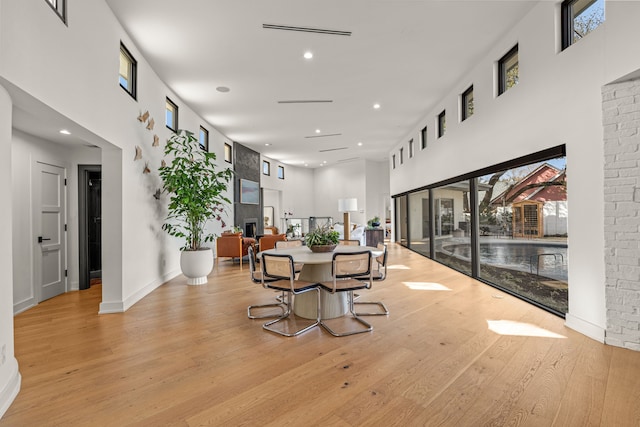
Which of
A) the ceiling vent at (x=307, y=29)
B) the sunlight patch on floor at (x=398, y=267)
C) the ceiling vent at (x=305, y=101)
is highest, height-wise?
the ceiling vent at (x=305, y=101)

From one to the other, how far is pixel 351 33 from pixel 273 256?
9.90 ft

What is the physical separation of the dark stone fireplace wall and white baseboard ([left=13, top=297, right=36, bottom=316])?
5661 mm

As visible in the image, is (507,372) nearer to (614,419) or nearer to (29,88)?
(614,419)

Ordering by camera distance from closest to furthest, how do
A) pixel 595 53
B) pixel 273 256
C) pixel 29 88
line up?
1. pixel 29 88
2. pixel 595 53
3. pixel 273 256

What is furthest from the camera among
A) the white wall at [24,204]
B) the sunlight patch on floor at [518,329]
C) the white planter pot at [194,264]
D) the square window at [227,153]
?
the square window at [227,153]

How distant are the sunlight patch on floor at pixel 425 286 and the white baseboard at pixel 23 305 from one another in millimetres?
5302

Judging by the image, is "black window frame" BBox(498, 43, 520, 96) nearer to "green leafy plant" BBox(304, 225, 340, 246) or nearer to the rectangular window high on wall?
"green leafy plant" BBox(304, 225, 340, 246)

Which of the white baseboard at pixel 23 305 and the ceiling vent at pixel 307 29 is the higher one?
the ceiling vent at pixel 307 29

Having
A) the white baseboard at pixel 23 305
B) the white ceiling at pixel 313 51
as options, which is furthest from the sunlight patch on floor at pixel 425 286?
the white baseboard at pixel 23 305

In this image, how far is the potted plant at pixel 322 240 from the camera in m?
3.73

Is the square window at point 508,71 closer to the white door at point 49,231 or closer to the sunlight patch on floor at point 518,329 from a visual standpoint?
the sunlight patch on floor at point 518,329

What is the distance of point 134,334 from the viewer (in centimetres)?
318

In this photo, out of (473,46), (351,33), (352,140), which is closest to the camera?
(351,33)

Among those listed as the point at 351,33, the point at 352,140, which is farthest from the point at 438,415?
the point at 352,140
